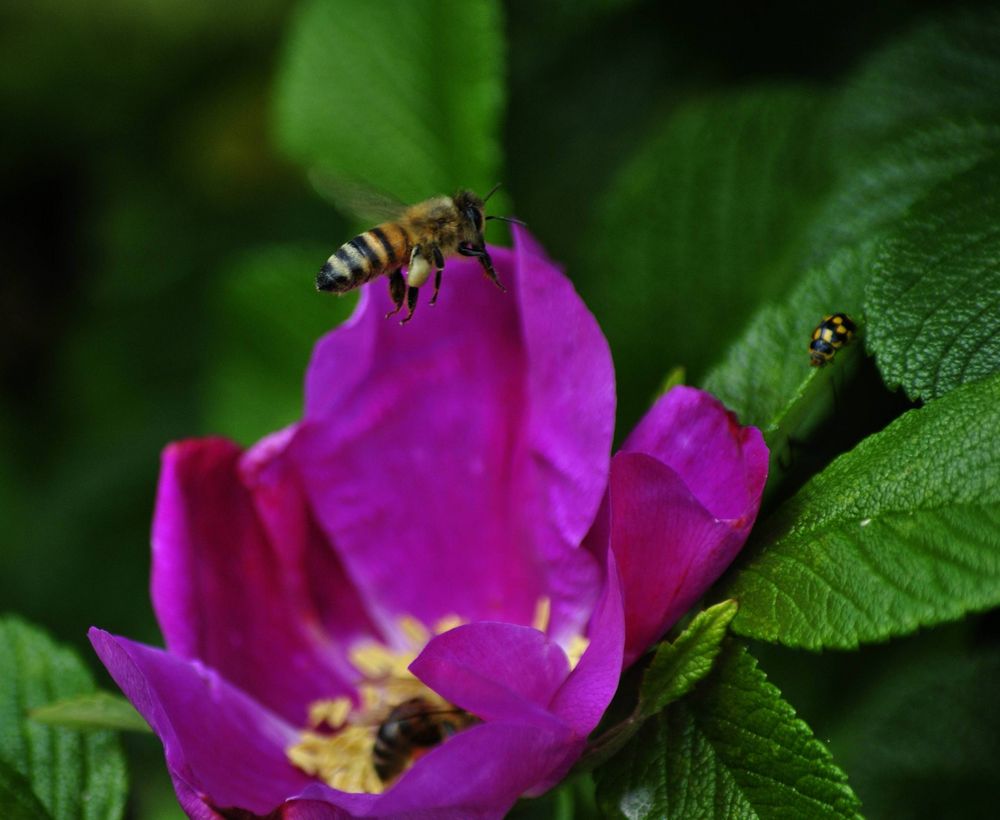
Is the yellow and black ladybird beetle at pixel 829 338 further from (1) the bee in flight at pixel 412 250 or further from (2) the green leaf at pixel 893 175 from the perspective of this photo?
(1) the bee in flight at pixel 412 250

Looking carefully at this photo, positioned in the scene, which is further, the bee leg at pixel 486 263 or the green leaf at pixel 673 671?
the bee leg at pixel 486 263

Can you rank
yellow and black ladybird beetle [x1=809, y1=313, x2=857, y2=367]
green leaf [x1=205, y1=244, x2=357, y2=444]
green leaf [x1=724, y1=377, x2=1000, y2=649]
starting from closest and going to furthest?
green leaf [x1=724, y1=377, x2=1000, y2=649] → yellow and black ladybird beetle [x1=809, y1=313, x2=857, y2=367] → green leaf [x1=205, y1=244, x2=357, y2=444]

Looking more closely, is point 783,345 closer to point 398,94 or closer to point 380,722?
point 380,722

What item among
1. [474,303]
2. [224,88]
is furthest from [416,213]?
[224,88]

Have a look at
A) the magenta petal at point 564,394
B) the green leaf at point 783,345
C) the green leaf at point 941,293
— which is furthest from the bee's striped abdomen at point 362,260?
the green leaf at point 941,293

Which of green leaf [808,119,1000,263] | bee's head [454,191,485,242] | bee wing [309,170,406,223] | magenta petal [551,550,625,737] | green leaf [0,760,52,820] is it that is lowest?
green leaf [0,760,52,820]

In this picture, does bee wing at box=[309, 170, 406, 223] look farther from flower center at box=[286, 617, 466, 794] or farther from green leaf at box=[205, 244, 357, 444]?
flower center at box=[286, 617, 466, 794]

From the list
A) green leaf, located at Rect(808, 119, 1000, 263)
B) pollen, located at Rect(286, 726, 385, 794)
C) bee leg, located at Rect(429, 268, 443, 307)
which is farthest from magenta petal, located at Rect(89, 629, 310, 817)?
green leaf, located at Rect(808, 119, 1000, 263)

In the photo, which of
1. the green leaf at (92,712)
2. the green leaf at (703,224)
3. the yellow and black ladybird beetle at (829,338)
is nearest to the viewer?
the yellow and black ladybird beetle at (829,338)
